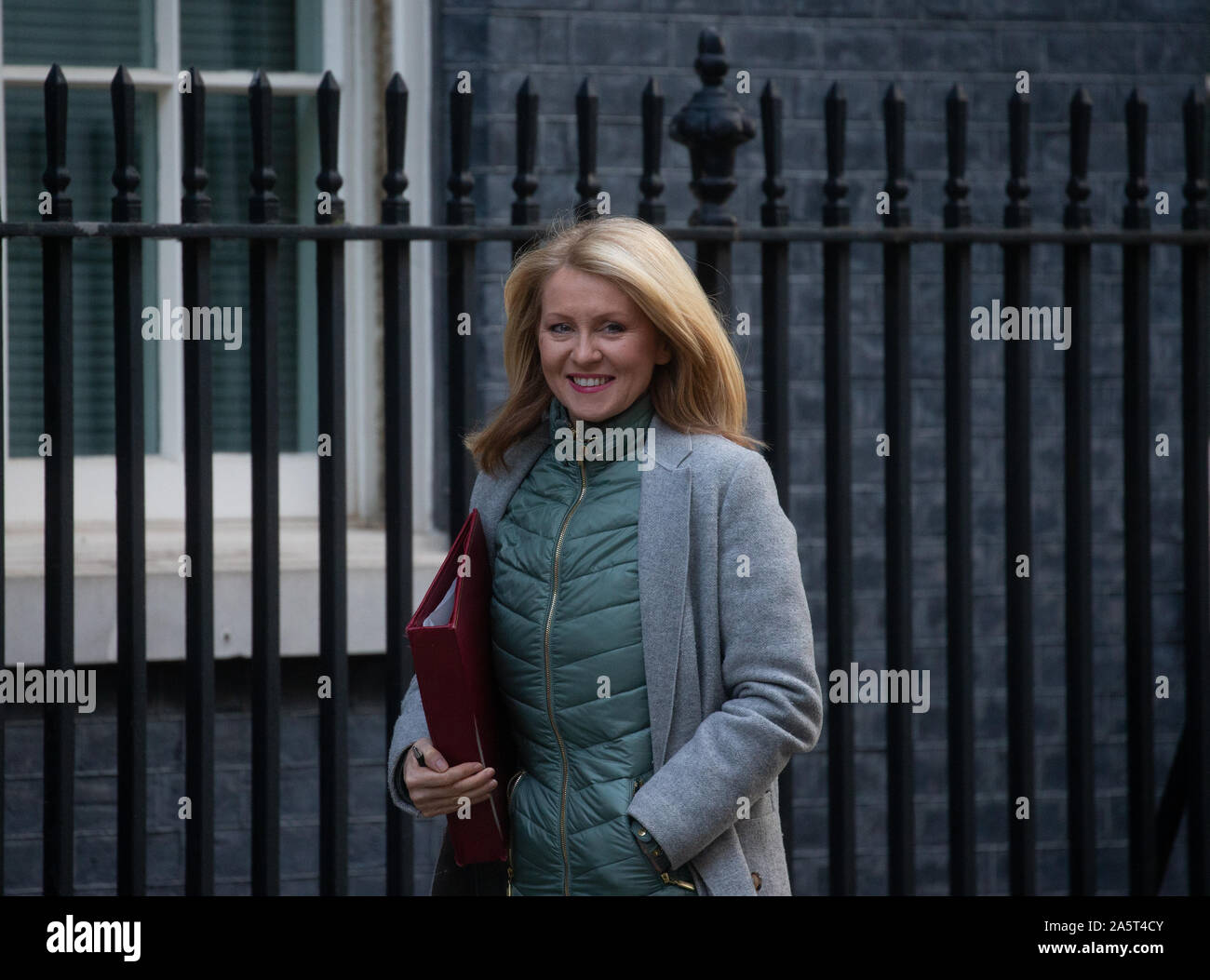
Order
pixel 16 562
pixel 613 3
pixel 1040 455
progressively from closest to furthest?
pixel 16 562 → pixel 613 3 → pixel 1040 455

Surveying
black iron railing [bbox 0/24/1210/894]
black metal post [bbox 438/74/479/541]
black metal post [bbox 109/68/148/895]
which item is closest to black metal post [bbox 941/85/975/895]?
black iron railing [bbox 0/24/1210/894]

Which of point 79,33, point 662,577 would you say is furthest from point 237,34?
point 662,577

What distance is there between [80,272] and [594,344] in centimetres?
296

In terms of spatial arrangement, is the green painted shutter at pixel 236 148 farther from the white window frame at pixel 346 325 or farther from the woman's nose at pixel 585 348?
the woman's nose at pixel 585 348

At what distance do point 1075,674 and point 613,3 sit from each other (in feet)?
8.68

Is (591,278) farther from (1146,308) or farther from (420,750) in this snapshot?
(1146,308)

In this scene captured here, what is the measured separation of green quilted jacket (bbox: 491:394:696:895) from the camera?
2.36 metres

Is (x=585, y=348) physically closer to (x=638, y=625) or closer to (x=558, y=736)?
(x=638, y=625)

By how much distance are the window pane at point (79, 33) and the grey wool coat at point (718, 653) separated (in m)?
3.11

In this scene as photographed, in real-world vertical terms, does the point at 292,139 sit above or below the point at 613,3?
below

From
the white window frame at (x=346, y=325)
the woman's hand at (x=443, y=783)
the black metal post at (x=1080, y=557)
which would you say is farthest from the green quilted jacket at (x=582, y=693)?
the white window frame at (x=346, y=325)

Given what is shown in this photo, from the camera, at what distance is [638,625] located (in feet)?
7.79

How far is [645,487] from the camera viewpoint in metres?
2.42
